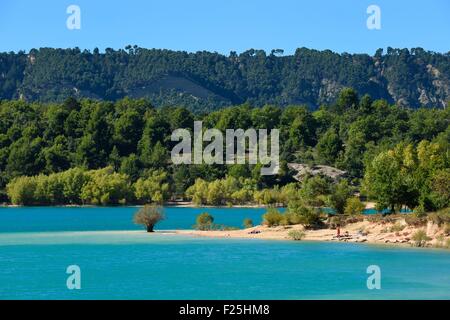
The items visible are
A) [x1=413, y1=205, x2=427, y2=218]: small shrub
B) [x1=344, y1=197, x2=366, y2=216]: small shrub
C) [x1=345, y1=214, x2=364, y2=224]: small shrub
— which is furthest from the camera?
[x1=344, y1=197, x2=366, y2=216]: small shrub

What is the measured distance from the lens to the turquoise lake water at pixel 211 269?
112 feet

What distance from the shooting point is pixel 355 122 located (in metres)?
136

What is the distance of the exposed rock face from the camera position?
11694cm

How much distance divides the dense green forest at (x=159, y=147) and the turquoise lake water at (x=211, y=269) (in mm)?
47103

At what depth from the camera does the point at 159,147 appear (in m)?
130

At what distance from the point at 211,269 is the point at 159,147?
90.4 metres

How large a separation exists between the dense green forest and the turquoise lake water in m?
47.1

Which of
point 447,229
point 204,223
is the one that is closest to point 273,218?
point 204,223

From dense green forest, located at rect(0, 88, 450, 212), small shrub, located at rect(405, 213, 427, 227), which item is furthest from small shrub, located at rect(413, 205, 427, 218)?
dense green forest, located at rect(0, 88, 450, 212)

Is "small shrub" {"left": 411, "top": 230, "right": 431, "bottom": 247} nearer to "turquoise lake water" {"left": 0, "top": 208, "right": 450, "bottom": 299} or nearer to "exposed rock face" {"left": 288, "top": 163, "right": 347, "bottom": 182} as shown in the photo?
"turquoise lake water" {"left": 0, "top": 208, "right": 450, "bottom": 299}

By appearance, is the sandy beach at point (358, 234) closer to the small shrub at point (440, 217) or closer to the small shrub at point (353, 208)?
the small shrub at point (440, 217)

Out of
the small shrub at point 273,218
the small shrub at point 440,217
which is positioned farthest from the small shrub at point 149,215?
the small shrub at point 440,217

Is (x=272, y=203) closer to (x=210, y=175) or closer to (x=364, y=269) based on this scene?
(x=210, y=175)
